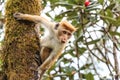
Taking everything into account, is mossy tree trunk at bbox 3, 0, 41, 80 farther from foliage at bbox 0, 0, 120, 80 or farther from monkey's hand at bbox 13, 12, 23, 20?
foliage at bbox 0, 0, 120, 80

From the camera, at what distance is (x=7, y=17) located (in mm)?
2963

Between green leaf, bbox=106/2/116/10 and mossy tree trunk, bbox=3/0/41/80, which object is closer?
mossy tree trunk, bbox=3/0/41/80

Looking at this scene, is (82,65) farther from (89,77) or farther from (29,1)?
(29,1)

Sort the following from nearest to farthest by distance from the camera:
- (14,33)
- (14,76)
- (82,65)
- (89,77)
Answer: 1. (14,76)
2. (14,33)
3. (89,77)
4. (82,65)

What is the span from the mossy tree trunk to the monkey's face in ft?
1.89

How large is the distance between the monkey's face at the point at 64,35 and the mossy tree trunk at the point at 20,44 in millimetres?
577

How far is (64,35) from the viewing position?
353cm

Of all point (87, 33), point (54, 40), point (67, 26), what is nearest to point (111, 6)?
point (87, 33)

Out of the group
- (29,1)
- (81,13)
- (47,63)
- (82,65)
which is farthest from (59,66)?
(29,1)

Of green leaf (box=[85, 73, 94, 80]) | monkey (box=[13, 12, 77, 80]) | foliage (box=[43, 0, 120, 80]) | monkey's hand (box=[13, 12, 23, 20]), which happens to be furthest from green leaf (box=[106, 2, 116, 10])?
monkey's hand (box=[13, 12, 23, 20])

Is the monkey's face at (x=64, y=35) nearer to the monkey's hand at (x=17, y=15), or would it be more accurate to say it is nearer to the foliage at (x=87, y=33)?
the foliage at (x=87, y=33)

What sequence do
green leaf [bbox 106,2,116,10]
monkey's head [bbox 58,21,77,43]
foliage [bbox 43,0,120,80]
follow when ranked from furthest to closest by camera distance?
monkey's head [bbox 58,21,77,43], green leaf [bbox 106,2,116,10], foliage [bbox 43,0,120,80]

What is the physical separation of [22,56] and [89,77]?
1.06 meters

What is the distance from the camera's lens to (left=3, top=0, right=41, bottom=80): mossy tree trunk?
2.66m
